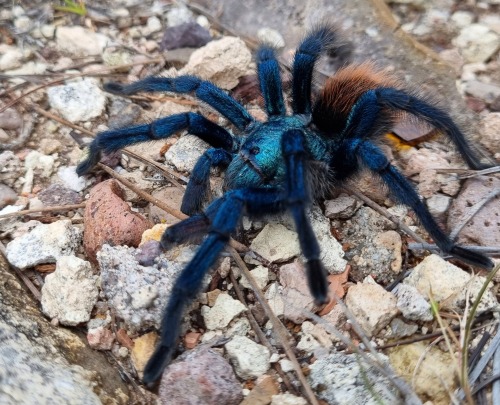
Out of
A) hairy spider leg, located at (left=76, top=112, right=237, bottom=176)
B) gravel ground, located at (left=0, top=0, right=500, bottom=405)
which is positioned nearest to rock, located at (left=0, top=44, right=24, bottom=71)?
gravel ground, located at (left=0, top=0, right=500, bottom=405)

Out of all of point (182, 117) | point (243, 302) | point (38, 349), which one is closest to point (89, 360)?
point (38, 349)

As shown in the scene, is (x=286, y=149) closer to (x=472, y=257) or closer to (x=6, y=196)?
(x=472, y=257)

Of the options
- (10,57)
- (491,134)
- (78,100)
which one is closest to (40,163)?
(78,100)

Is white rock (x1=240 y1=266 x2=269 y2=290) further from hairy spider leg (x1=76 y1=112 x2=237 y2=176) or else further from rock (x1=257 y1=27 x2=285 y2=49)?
rock (x1=257 y1=27 x2=285 y2=49)

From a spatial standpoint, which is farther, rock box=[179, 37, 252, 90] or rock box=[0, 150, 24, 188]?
rock box=[179, 37, 252, 90]

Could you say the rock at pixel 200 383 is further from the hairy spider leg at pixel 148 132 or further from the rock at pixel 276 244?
the hairy spider leg at pixel 148 132

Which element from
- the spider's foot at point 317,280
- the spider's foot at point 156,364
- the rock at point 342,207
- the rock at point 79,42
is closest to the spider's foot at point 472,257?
the rock at point 342,207
